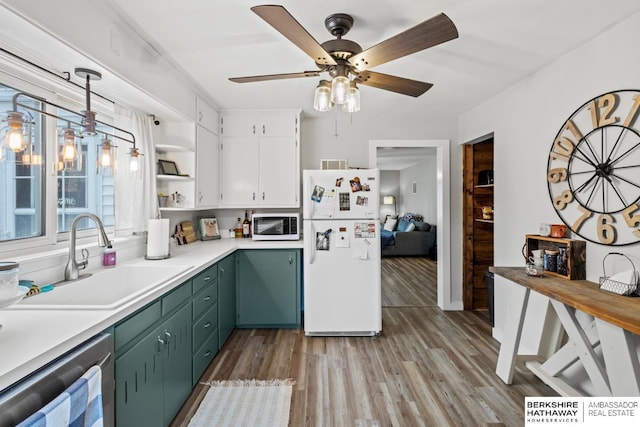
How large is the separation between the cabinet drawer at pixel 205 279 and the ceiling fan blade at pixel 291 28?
1.56 m

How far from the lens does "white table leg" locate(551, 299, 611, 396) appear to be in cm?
171

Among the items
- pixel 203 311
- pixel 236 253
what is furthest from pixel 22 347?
pixel 236 253

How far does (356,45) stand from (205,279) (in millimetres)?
1812

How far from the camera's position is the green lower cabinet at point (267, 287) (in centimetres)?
318

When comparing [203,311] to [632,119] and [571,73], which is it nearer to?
[632,119]

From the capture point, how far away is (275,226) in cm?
338

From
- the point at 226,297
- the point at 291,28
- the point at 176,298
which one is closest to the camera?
the point at 291,28

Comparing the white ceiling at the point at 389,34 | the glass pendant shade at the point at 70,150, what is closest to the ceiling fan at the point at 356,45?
the white ceiling at the point at 389,34

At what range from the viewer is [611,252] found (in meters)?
1.90

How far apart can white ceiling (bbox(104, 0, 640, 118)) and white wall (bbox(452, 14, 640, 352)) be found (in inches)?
4.0

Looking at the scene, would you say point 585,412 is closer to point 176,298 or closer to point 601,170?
point 601,170

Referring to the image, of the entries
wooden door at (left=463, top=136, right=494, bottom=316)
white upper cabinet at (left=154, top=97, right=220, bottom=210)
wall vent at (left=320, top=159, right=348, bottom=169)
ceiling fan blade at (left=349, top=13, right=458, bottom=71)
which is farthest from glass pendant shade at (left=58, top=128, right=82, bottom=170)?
wooden door at (left=463, top=136, right=494, bottom=316)

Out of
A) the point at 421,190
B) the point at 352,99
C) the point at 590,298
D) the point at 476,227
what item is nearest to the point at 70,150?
the point at 352,99

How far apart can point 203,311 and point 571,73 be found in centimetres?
303
